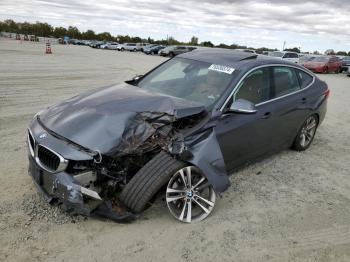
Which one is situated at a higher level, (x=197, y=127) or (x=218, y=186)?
(x=197, y=127)

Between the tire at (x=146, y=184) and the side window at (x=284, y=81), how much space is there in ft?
8.11

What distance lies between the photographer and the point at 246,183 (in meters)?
5.09

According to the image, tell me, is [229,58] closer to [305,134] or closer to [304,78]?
[304,78]

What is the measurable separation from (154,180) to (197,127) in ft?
2.78

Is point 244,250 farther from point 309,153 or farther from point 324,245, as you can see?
point 309,153

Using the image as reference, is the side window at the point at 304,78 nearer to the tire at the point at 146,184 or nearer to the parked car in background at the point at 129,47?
the tire at the point at 146,184

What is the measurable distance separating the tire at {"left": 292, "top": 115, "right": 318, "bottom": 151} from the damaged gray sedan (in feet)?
3.67

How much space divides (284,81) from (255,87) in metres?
0.91

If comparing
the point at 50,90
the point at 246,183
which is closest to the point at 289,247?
the point at 246,183

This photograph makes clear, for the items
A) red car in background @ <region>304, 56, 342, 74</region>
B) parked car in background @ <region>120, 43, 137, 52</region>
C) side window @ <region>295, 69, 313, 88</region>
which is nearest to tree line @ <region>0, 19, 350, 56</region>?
parked car in background @ <region>120, 43, 137, 52</region>

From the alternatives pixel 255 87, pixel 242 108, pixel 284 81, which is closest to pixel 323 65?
pixel 284 81

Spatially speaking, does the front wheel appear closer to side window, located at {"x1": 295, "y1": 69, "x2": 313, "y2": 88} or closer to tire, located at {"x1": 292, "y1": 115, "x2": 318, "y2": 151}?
tire, located at {"x1": 292, "y1": 115, "x2": 318, "y2": 151}

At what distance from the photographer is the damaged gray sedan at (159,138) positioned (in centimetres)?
355

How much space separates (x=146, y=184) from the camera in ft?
11.8
